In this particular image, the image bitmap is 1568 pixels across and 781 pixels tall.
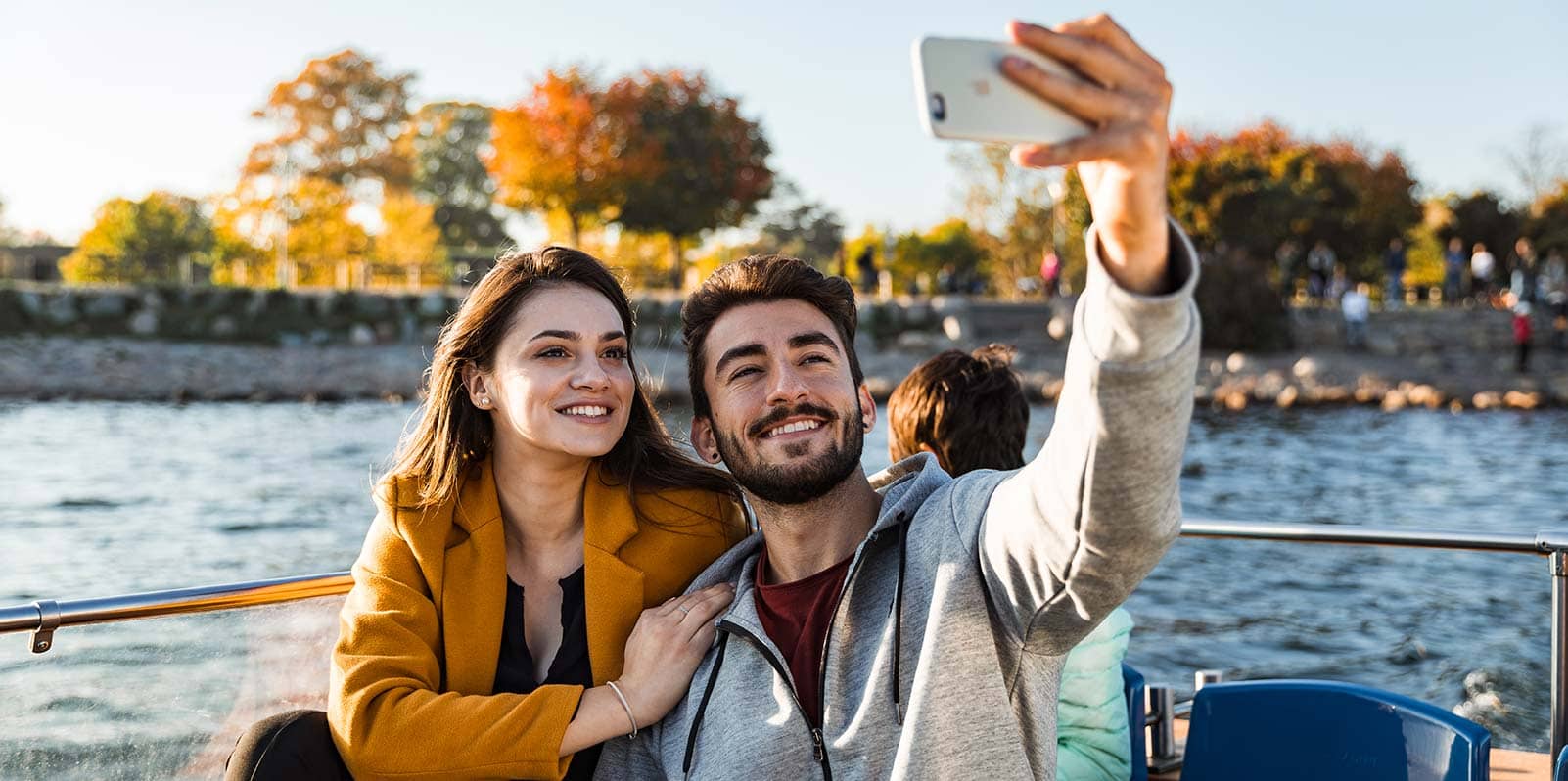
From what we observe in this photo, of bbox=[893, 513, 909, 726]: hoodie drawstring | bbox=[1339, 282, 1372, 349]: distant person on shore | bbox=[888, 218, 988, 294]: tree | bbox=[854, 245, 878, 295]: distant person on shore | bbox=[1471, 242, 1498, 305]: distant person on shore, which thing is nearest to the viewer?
bbox=[893, 513, 909, 726]: hoodie drawstring

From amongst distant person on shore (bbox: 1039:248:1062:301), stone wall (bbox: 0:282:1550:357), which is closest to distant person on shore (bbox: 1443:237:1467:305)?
stone wall (bbox: 0:282:1550:357)

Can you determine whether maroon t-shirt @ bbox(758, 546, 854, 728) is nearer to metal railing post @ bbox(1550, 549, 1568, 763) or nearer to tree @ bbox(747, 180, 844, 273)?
metal railing post @ bbox(1550, 549, 1568, 763)

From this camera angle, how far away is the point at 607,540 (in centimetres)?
265

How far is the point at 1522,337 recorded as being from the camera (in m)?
26.8

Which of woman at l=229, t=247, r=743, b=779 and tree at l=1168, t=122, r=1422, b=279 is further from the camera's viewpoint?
tree at l=1168, t=122, r=1422, b=279

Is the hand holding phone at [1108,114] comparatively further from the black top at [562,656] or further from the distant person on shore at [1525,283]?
the distant person on shore at [1525,283]

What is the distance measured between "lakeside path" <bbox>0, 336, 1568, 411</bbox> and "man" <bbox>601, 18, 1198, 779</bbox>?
22.3 m

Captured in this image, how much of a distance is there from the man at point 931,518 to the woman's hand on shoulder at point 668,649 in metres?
0.04

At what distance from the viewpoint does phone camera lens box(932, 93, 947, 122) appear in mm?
1256

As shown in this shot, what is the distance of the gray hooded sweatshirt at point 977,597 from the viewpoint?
4.98 ft

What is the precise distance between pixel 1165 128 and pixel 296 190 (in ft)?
154

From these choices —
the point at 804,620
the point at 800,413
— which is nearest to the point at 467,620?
the point at 804,620

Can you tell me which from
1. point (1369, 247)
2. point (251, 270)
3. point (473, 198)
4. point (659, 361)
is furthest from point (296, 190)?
point (1369, 247)

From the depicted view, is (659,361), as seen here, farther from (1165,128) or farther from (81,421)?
(1165,128)
